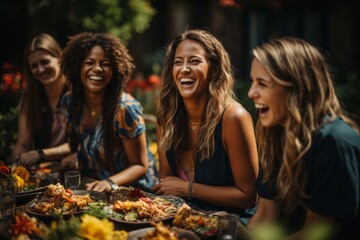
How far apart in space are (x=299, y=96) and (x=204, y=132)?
3.81 feet

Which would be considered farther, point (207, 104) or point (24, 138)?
point (24, 138)

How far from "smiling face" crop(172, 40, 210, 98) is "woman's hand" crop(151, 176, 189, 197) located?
631 mm

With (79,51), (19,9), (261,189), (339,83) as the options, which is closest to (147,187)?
(79,51)

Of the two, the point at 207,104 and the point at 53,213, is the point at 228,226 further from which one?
the point at 207,104

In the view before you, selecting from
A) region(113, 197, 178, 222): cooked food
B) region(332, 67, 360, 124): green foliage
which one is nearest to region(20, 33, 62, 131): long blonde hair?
region(113, 197, 178, 222): cooked food

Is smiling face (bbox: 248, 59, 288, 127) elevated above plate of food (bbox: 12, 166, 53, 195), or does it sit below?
above

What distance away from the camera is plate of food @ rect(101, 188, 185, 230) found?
8.08 ft

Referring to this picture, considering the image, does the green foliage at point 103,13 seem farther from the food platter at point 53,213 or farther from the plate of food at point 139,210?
the plate of food at point 139,210

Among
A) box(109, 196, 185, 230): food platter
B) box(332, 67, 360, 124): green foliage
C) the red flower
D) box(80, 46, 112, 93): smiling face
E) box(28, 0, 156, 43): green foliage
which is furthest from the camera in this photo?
box(332, 67, 360, 124): green foliage

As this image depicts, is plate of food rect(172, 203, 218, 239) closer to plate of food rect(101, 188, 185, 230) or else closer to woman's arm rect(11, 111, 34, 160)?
plate of food rect(101, 188, 185, 230)

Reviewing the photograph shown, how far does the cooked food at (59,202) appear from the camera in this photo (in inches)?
105

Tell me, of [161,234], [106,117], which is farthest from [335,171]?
[106,117]

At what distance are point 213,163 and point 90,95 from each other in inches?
59.4

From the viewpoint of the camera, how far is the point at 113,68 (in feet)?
13.1
